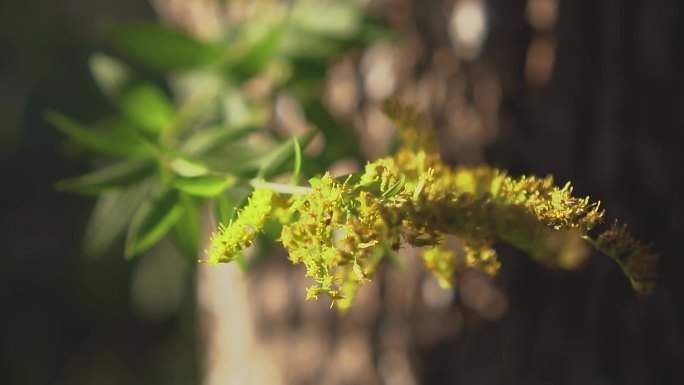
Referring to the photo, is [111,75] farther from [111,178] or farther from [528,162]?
[528,162]

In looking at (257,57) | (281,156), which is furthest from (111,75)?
(281,156)

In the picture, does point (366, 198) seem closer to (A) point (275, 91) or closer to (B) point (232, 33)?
(A) point (275, 91)

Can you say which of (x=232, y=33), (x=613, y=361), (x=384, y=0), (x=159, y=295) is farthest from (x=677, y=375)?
(x=159, y=295)

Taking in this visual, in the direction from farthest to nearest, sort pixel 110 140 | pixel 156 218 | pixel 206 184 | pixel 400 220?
pixel 110 140 → pixel 156 218 → pixel 206 184 → pixel 400 220

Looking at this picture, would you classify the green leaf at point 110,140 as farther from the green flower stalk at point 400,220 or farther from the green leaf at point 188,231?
the green flower stalk at point 400,220

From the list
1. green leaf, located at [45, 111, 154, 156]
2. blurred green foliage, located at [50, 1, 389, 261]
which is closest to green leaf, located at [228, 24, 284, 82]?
blurred green foliage, located at [50, 1, 389, 261]

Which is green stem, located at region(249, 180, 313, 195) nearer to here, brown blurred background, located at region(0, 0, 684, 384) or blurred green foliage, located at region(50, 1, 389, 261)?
blurred green foliage, located at region(50, 1, 389, 261)
